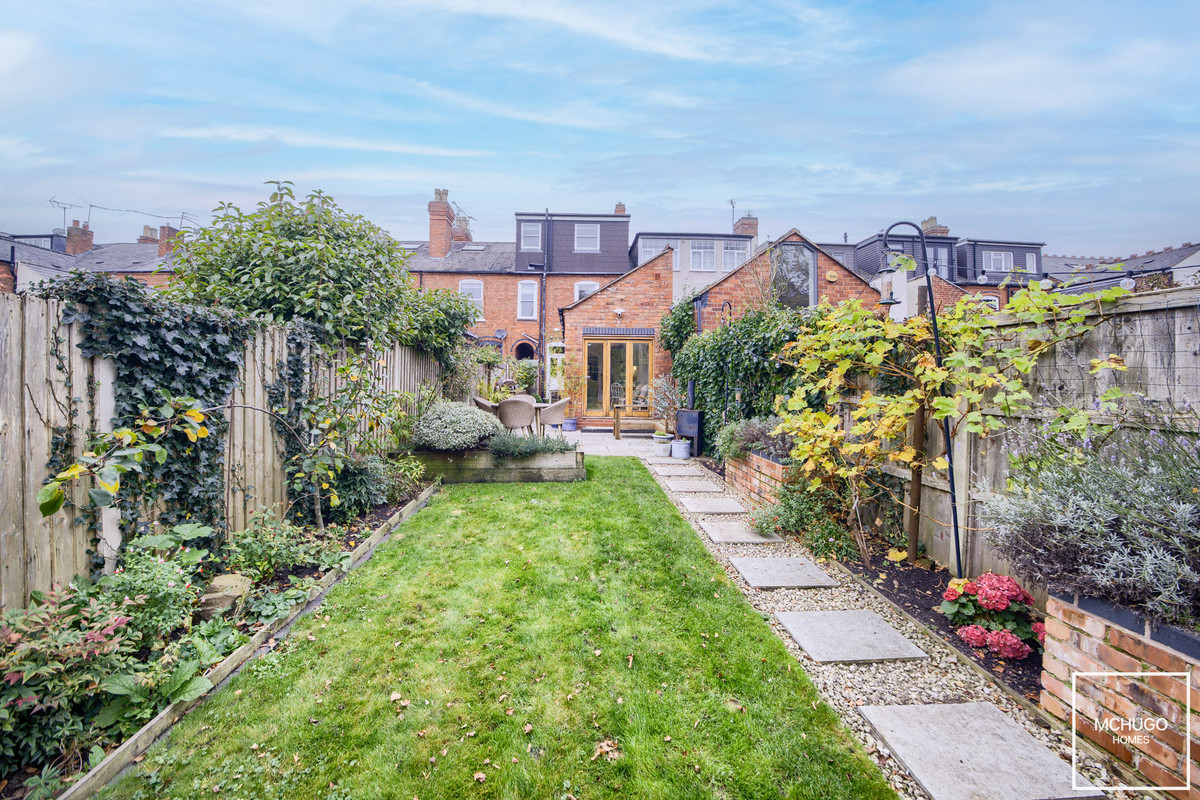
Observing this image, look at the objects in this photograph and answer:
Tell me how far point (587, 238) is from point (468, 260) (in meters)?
5.35

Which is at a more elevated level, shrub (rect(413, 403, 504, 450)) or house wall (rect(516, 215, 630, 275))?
house wall (rect(516, 215, 630, 275))

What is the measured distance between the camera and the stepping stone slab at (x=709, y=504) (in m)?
5.55

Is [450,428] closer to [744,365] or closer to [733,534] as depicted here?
[733,534]

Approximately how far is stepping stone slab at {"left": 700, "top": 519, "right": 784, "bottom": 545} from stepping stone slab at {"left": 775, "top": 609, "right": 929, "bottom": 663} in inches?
56.2

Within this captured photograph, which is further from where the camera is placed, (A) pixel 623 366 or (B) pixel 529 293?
(B) pixel 529 293

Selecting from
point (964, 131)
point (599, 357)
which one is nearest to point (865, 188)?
point (964, 131)

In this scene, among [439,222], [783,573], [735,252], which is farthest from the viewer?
[439,222]

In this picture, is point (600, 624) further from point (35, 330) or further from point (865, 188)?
point (865, 188)

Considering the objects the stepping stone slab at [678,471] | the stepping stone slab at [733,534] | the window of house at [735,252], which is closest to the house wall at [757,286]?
the stepping stone slab at [678,471]

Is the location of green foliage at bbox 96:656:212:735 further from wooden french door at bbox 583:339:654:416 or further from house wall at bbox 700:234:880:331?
wooden french door at bbox 583:339:654:416

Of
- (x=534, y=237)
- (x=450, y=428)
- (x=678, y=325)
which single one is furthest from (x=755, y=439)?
(x=534, y=237)

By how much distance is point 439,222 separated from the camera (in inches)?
824

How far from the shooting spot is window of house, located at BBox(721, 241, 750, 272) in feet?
59.9

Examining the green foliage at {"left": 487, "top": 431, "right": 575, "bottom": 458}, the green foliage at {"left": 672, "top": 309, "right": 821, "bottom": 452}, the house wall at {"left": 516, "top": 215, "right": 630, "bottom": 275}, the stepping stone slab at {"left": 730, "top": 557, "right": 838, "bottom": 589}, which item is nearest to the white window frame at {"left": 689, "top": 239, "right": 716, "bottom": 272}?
the house wall at {"left": 516, "top": 215, "right": 630, "bottom": 275}
